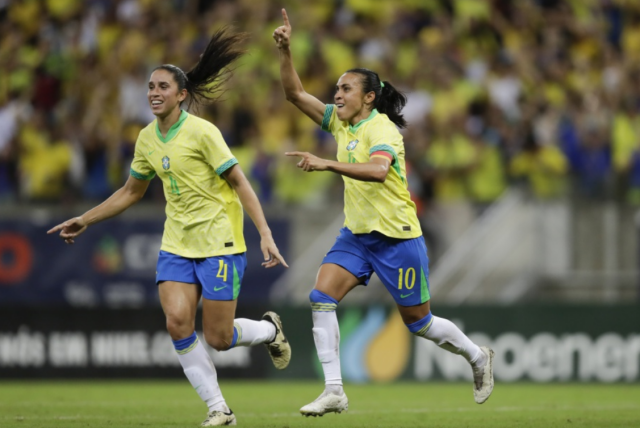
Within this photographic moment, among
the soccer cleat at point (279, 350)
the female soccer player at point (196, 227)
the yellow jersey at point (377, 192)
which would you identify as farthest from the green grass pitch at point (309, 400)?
the yellow jersey at point (377, 192)

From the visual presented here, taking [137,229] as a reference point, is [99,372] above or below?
below

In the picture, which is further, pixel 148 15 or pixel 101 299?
pixel 148 15

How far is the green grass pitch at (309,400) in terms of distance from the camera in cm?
831

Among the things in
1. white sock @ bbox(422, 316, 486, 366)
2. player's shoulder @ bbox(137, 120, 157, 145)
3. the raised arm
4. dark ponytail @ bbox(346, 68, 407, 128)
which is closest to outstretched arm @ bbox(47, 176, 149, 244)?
player's shoulder @ bbox(137, 120, 157, 145)

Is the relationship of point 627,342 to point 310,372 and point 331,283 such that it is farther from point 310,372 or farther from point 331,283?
point 331,283

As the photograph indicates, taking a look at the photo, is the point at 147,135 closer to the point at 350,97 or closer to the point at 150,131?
the point at 150,131

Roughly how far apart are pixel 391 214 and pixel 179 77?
1.80 metres

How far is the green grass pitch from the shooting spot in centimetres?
831

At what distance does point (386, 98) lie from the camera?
7.97 metres

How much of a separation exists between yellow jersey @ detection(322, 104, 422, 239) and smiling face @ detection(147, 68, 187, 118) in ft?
4.26

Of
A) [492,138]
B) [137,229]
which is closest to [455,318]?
[492,138]

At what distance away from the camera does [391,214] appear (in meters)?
7.66

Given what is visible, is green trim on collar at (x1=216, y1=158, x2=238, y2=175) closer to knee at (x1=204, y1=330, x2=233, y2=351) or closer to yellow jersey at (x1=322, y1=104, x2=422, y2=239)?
yellow jersey at (x1=322, y1=104, x2=422, y2=239)

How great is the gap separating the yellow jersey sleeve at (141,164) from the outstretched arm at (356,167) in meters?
1.46
